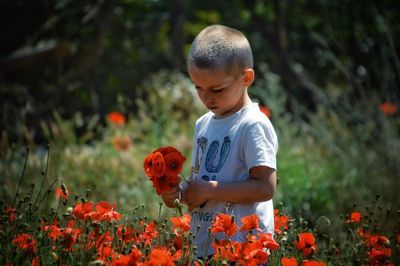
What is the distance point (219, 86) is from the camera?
9.11ft

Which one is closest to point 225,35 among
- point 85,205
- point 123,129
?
point 85,205

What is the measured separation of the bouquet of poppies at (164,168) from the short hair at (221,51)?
40cm

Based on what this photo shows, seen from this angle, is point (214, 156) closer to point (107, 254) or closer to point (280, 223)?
point (280, 223)

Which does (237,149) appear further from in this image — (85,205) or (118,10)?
(118,10)

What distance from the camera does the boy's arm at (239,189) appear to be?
2693 millimetres

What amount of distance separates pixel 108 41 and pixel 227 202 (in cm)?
1165

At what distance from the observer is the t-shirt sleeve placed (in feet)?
8.93

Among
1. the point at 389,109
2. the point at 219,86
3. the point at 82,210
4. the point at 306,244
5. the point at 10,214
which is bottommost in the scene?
the point at 389,109

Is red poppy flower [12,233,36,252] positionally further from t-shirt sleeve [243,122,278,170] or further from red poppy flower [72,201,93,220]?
t-shirt sleeve [243,122,278,170]

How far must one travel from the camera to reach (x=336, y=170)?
658 cm

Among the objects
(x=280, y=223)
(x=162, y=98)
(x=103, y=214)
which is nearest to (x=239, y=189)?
(x=280, y=223)

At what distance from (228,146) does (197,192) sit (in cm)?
26

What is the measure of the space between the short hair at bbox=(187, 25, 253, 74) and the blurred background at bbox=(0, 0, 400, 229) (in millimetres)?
755

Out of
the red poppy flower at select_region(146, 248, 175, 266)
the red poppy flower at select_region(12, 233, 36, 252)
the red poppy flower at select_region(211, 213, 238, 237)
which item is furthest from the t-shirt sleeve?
the red poppy flower at select_region(12, 233, 36, 252)
